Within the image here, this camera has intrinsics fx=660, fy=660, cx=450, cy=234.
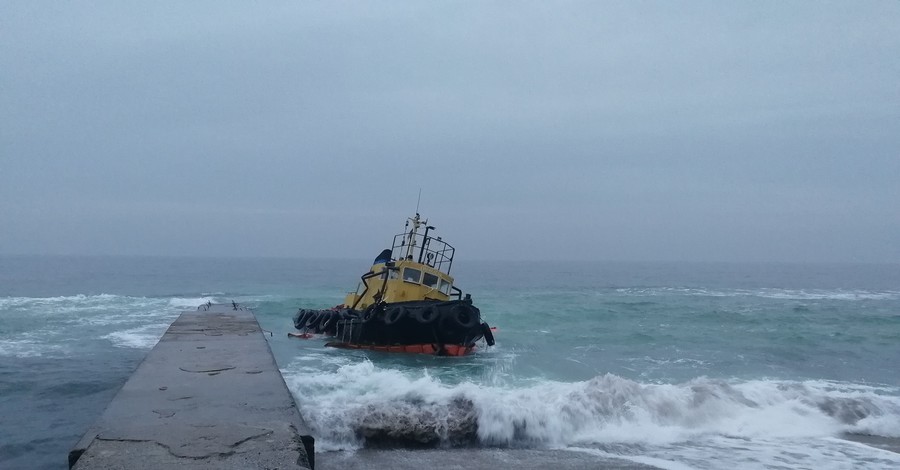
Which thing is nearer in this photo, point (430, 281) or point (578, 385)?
point (578, 385)

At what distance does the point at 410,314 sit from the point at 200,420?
11454 mm

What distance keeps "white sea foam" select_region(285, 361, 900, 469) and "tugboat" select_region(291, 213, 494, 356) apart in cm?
525

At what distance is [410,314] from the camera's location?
58.4 feet

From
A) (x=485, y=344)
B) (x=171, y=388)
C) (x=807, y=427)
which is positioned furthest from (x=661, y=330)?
(x=171, y=388)

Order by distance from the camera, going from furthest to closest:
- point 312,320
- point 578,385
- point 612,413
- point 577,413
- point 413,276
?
point 312,320 → point 413,276 → point 578,385 → point 612,413 → point 577,413

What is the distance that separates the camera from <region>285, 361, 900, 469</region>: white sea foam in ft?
29.2

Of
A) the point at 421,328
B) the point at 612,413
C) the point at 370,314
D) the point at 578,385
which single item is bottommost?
the point at 612,413

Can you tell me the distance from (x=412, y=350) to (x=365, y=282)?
400cm

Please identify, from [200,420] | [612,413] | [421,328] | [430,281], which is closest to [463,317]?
[421,328]

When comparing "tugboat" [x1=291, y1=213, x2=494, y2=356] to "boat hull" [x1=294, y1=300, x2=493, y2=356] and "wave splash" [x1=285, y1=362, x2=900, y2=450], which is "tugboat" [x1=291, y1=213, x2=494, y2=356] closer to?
"boat hull" [x1=294, y1=300, x2=493, y2=356]

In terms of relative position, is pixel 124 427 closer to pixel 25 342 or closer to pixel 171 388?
pixel 171 388

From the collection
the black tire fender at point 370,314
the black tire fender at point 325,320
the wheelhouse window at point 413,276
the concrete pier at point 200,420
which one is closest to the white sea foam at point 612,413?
the concrete pier at point 200,420

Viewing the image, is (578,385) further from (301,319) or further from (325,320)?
(301,319)

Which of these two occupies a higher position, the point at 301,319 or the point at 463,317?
the point at 463,317
